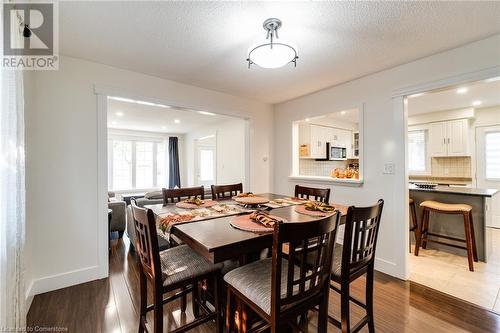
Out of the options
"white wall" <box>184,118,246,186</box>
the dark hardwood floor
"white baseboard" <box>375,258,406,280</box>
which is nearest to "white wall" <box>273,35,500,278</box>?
"white baseboard" <box>375,258,406,280</box>

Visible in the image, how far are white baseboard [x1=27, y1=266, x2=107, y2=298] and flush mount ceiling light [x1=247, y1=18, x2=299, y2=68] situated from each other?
2758 millimetres

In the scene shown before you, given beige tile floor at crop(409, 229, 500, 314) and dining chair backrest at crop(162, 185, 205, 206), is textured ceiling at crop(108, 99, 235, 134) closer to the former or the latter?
dining chair backrest at crop(162, 185, 205, 206)

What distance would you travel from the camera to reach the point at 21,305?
4.56 feet

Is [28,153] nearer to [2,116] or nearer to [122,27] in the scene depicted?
[2,116]

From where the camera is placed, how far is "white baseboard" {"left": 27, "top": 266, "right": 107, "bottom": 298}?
2160 mm

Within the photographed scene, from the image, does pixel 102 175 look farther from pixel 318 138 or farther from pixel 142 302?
pixel 318 138

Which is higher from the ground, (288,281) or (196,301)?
(288,281)

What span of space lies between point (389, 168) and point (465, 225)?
1192mm

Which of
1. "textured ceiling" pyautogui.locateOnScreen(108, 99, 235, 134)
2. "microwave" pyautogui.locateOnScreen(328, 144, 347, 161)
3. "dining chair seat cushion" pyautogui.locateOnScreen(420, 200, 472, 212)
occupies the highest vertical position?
"textured ceiling" pyautogui.locateOnScreen(108, 99, 235, 134)

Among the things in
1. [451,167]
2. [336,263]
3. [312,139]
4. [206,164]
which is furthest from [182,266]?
[206,164]

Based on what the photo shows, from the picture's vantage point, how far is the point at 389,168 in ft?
8.69

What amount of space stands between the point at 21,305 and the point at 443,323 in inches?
120

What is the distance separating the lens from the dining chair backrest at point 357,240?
4.40ft

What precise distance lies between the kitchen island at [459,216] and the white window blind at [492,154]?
1.97 m
